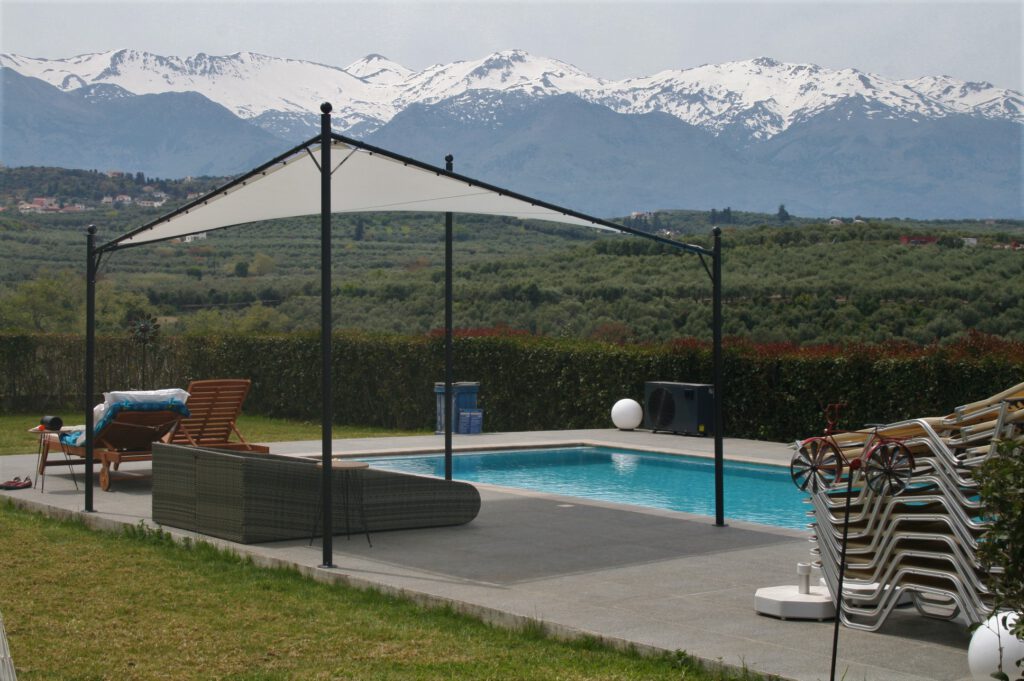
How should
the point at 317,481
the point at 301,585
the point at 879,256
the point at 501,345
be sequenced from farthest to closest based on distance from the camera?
the point at 879,256 → the point at 501,345 → the point at 317,481 → the point at 301,585

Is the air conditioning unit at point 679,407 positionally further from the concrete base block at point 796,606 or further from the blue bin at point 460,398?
the concrete base block at point 796,606

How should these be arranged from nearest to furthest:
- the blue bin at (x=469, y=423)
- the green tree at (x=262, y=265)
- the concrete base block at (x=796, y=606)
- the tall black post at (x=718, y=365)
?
the concrete base block at (x=796, y=606) < the tall black post at (x=718, y=365) < the blue bin at (x=469, y=423) < the green tree at (x=262, y=265)

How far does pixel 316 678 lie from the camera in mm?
4797

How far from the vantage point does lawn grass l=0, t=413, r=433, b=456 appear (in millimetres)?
15852

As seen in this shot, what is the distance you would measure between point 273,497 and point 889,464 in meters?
4.18

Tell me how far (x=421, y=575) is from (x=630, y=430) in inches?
409

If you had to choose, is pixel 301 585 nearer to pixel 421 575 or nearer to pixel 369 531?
pixel 421 575

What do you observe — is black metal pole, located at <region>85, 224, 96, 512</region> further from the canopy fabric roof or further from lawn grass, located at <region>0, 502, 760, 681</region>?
lawn grass, located at <region>0, 502, 760, 681</region>

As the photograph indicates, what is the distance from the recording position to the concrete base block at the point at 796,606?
18.4 ft

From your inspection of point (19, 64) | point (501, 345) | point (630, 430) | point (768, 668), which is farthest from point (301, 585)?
point (19, 64)

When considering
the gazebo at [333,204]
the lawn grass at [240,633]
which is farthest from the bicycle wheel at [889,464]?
the gazebo at [333,204]

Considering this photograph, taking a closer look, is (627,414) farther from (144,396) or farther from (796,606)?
(796,606)

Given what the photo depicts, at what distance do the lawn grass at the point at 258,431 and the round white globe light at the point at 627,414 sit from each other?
3.36 m

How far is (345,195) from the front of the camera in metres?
9.62
